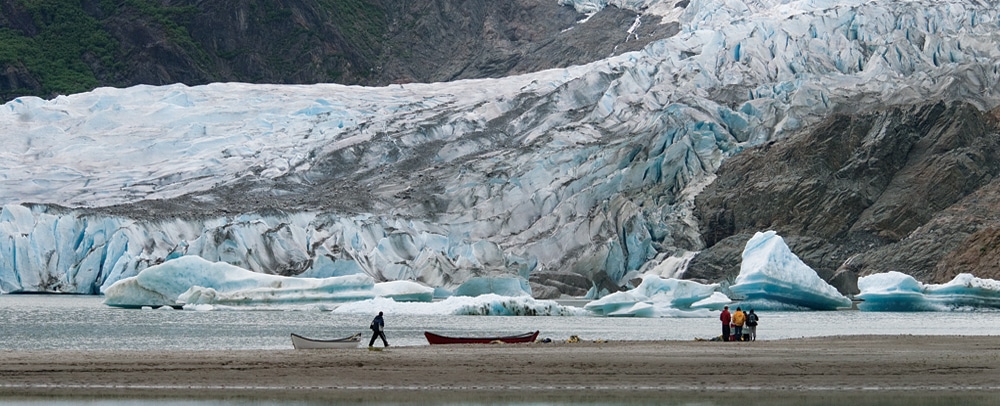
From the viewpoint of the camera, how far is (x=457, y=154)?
56250 millimetres

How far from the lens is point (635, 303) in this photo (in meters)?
35.6

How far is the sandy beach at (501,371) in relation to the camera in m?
15.1

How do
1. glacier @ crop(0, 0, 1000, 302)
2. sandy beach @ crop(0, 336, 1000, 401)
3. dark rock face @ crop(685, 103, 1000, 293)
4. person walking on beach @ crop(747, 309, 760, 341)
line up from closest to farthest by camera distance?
sandy beach @ crop(0, 336, 1000, 401), person walking on beach @ crop(747, 309, 760, 341), glacier @ crop(0, 0, 1000, 302), dark rock face @ crop(685, 103, 1000, 293)

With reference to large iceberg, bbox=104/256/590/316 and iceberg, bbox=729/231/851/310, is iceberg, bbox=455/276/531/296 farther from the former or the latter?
iceberg, bbox=729/231/851/310

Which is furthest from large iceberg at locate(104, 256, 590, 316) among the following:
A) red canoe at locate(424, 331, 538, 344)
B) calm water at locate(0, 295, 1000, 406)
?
red canoe at locate(424, 331, 538, 344)

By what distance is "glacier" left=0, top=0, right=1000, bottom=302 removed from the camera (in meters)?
43.4

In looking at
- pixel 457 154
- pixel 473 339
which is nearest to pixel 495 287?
pixel 473 339

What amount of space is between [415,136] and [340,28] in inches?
1330

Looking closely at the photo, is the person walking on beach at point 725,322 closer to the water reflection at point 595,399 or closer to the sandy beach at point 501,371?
the sandy beach at point 501,371

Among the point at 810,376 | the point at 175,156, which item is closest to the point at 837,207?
the point at 175,156

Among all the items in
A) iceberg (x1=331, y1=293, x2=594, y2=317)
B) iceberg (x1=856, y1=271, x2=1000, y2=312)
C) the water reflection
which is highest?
iceberg (x1=856, y1=271, x2=1000, y2=312)

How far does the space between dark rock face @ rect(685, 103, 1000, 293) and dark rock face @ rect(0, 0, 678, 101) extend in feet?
91.8

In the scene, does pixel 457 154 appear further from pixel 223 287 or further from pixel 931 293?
pixel 931 293

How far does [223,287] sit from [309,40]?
2046 inches
